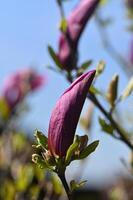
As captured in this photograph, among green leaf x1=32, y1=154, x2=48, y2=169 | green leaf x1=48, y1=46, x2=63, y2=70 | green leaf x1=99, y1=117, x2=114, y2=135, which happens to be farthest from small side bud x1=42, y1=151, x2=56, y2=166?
green leaf x1=48, y1=46, x2=63, y2=70

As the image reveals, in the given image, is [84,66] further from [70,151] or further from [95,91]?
[70,151]

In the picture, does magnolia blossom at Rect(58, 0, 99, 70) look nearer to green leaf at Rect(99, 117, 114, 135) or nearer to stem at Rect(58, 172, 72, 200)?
green leaf at Rect(99, 117, 114, 135)

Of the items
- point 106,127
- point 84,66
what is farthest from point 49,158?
point 84,66

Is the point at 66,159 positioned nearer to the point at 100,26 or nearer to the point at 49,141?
the point at 49,141

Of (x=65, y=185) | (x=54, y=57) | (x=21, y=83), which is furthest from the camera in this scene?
(x=21, y=83)

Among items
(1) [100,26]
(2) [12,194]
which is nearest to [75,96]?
(2) [12,194]

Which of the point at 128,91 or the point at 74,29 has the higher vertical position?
the point at 74,29
